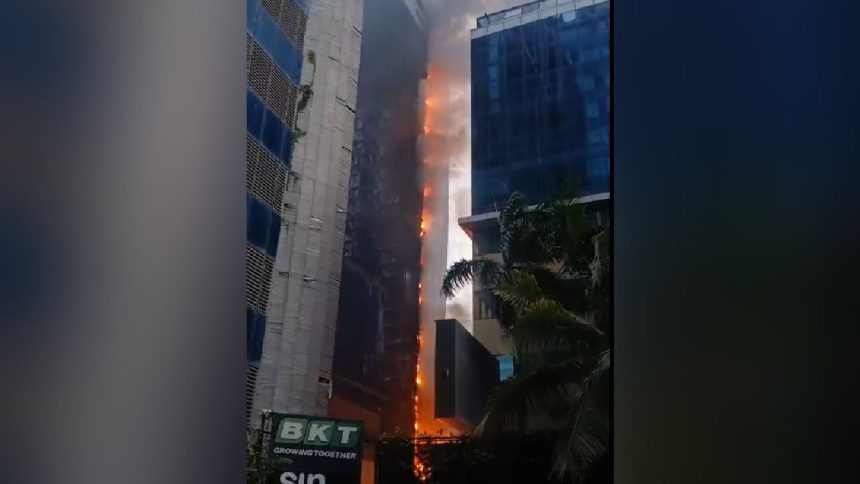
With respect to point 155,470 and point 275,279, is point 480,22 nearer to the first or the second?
point 275,279

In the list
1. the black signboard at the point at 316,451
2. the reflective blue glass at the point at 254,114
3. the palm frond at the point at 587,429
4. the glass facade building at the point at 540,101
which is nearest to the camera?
the palm frond at the point at 587,429

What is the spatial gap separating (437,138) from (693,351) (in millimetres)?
1112

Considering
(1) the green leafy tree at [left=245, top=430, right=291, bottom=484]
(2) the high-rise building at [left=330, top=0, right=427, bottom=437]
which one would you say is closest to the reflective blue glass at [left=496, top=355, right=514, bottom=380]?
(2) the high-rise building at [left=330, top=0, right=427, bottom=437]

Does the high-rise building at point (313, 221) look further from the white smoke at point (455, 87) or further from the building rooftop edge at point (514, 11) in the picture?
the building rooftop edge at point (514, 11)

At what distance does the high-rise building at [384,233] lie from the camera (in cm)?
236

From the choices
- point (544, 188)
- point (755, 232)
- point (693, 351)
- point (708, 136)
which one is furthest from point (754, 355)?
point (544, 188)

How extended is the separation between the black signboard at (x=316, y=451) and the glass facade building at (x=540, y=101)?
0.83 metres

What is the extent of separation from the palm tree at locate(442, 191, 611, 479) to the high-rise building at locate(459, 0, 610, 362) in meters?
0.04

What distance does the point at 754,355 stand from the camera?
162cm

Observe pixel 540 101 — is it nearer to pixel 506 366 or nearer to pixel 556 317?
pixel 556 317

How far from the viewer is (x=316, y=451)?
2342mm

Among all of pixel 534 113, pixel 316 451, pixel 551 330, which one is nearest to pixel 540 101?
pixel 534 113

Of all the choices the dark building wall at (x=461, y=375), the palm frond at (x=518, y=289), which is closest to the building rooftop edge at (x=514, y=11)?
the palm frond at (x=518, y=289)

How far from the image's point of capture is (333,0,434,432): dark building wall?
237 cm
